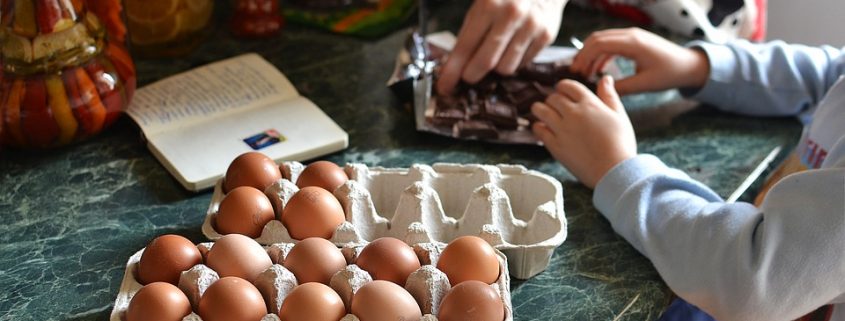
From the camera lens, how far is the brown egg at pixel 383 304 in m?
0.78

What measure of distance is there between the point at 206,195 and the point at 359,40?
0.52 metres

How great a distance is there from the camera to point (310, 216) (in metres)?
0.95

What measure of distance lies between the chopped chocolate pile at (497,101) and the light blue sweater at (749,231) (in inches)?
8.1

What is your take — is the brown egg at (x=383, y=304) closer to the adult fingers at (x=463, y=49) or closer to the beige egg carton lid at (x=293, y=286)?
the beige egg carton lid at (x=293, y=286)

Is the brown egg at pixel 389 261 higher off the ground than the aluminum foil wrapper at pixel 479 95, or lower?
higher

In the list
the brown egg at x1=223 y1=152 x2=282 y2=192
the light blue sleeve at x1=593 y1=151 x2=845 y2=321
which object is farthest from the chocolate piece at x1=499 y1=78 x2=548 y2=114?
the brown egg at x1=223 y1=152 x2=282 y2=192

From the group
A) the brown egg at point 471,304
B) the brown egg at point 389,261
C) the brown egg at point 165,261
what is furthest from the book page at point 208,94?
the brown egg at point 471,304

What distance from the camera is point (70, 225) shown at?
1.06 m

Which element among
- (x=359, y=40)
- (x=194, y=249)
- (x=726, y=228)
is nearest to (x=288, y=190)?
(x=194, y=249)

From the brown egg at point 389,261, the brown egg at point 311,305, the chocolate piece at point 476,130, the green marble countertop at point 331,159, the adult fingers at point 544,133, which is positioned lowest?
the green marble countertop at point 331,159

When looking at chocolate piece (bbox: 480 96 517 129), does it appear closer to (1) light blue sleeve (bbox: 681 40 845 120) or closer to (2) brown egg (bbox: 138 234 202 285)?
(1) light blue sleeve (bbox: 681 40 845 120)

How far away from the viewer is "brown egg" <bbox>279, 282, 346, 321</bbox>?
2.56ft

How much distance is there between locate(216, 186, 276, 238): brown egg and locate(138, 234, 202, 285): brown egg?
0.08m

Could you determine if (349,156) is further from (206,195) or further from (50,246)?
(50,246)
